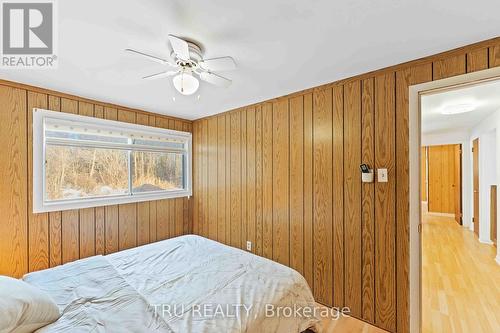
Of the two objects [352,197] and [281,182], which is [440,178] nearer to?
[352,197]

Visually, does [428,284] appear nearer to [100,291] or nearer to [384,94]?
[384,94]

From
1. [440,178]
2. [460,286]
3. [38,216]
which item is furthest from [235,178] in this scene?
[440,178]

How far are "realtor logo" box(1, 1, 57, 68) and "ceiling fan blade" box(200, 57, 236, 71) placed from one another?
35.5 inches

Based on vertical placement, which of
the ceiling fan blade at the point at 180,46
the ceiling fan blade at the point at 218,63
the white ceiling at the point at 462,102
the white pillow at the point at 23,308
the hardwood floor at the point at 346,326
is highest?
the white ceiling at the point at 462,102

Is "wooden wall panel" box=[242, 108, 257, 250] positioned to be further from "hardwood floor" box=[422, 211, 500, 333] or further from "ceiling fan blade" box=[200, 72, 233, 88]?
"hardwood floor" box=[422, 211, 500, 333]

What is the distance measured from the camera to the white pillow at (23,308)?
100cm

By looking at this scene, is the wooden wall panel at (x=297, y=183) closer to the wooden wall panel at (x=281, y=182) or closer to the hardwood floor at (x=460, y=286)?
the wooden wall panel at (x=281, y=182)

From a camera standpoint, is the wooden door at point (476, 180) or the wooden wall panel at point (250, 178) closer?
the wooden wall panel at point (250, 178)

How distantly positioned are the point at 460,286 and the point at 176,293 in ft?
10.8

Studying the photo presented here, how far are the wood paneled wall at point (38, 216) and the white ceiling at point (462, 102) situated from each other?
12.5ft

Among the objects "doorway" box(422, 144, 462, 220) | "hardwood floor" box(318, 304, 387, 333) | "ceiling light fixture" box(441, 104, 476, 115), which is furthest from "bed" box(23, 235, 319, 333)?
"doorway" box(422, 144, 462, 220)

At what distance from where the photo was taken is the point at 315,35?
1.55 metres

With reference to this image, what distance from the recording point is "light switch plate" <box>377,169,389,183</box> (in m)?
2.04

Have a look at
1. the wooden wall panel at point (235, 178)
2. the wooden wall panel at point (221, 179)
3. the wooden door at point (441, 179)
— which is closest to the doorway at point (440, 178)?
the wooden door at point (441, 179)
